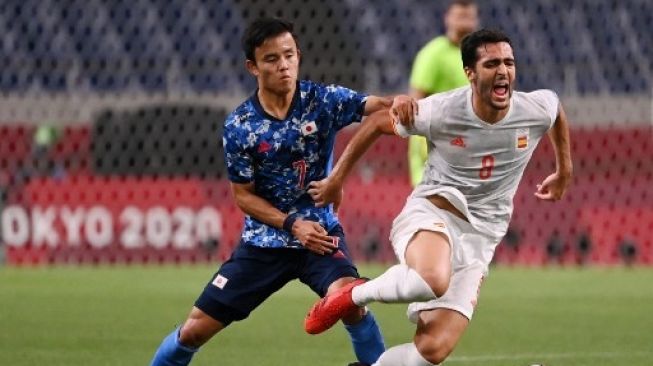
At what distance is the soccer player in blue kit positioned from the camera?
6.36 meters

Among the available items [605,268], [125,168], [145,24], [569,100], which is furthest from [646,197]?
[145,24]

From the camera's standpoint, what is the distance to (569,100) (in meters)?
15.5

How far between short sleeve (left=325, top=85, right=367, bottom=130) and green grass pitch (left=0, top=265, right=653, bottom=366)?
5.56 ft

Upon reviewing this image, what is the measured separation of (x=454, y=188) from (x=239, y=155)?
91 cm

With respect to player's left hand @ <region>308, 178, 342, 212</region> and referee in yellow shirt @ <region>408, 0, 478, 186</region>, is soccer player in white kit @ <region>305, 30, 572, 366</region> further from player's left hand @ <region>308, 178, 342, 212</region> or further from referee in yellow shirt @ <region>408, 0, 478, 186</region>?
referee in yellow shirt @ <region>408, 0, 478, 186</region>

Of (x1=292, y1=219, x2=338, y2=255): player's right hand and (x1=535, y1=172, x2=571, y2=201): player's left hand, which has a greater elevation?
(x1=535, y1=172, x2=571, y2=201): player's left hand

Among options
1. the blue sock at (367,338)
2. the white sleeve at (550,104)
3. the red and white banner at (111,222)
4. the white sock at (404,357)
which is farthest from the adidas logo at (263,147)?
the red and white banner at (111,222)

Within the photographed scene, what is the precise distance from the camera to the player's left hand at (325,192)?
242 inches

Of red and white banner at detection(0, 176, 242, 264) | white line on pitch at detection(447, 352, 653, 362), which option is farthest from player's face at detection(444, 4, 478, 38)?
white line on pitch at detection(447, 352, 653, 362)

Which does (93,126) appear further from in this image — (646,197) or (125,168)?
(646,197)

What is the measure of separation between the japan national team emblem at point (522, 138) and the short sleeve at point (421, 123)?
38cm

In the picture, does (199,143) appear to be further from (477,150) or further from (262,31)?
(477,150)

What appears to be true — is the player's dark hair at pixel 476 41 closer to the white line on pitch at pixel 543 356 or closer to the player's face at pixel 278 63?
the player's face at pixel 278 63

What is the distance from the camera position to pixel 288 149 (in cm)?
637
